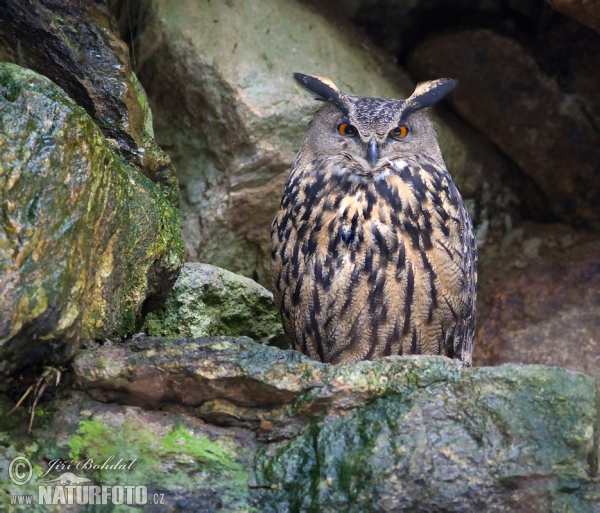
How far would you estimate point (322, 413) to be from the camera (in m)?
2.15

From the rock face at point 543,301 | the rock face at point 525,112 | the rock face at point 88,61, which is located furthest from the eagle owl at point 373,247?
the rock face at point 525,112

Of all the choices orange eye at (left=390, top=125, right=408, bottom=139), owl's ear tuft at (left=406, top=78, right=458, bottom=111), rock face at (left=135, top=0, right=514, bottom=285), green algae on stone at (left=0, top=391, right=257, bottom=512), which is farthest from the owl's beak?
green algae on stone at (left=0, top=391, right=257, bottom=512)

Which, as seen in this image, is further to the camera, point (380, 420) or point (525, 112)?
point (525, 112)

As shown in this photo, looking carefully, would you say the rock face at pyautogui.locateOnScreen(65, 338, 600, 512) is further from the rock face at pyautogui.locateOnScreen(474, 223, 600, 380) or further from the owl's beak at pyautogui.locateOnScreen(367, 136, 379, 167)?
the rock face at pyautogui.locateOnScreen(474, 223, 600, 380)

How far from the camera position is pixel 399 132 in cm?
285

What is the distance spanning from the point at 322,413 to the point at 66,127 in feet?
3.47

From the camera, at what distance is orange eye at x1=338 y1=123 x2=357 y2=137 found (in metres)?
2.85

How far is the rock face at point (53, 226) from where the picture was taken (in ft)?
6.46

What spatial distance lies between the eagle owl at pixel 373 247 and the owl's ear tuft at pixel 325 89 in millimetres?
12

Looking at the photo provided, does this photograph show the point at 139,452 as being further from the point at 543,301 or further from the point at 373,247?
the point at 543,301

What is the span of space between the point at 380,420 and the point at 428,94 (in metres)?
1.42

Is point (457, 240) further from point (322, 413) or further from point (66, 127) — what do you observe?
point (66, 127)

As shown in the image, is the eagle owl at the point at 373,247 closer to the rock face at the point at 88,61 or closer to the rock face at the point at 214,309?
the rock face at the point at 214,309

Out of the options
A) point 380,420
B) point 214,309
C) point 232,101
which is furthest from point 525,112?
point 380,420
